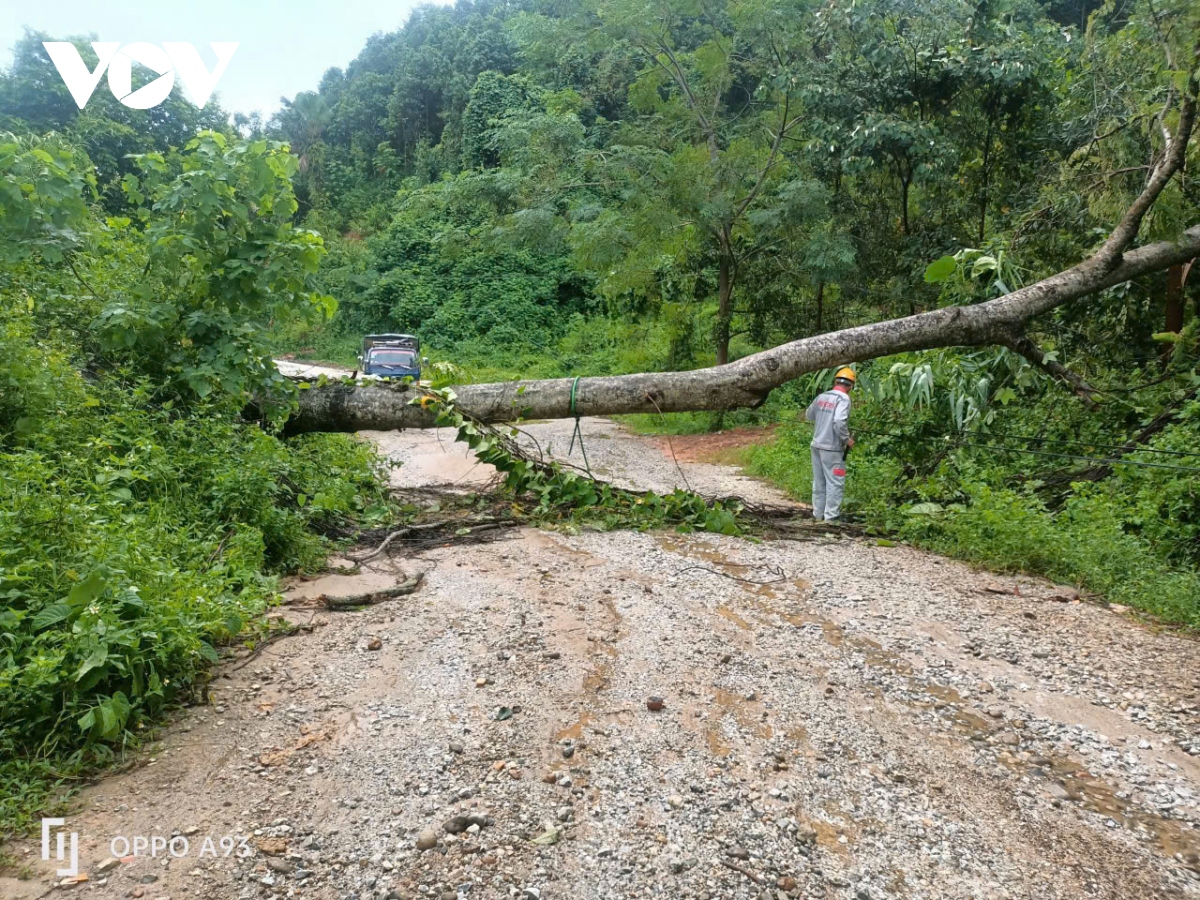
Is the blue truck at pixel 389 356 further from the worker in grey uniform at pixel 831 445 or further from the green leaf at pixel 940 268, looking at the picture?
the green leaf at pixel 940 268

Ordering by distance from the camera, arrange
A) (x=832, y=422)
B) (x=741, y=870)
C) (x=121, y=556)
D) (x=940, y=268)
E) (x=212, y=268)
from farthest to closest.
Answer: (x=832, y=422) < (x=940, y=268) < (x=212, y=268) < (x=121, y=556) < (x=741, y=870)

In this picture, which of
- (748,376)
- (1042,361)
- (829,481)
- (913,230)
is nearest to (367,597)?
(748,376)

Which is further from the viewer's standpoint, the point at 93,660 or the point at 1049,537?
the point at 1049,537

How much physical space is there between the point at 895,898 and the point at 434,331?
29.3 meters

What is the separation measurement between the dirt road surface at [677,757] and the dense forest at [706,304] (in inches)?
22.1

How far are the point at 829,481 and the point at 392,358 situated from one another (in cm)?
1318

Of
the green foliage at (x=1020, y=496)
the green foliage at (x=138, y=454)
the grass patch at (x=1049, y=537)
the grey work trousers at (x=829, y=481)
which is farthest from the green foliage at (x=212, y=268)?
the green foliage at (x=1020, y=496)

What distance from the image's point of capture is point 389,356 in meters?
18.5

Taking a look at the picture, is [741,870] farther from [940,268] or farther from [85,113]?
[85,113]

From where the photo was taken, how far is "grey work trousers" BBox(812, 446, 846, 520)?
308 inches

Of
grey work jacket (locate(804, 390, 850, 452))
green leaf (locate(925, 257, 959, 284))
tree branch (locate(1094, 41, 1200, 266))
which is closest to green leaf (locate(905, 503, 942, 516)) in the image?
grey work jacket (locate(804, 390, 850, 452))

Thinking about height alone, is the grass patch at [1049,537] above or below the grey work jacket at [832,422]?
below

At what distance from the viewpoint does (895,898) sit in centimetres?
240

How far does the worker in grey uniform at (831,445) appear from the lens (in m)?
7.74
